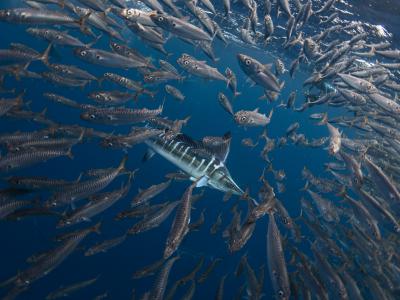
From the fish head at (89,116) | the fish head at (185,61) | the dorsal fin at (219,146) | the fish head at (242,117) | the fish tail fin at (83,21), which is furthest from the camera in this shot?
the fish head at (185,61)

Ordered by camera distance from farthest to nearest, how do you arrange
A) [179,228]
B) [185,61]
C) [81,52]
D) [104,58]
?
[185,61]
[81,52]
[104,58]
[179,228]

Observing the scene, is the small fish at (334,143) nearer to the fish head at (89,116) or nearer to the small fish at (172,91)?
the small fish at (172,91)

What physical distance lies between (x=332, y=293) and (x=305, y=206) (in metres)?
3.59

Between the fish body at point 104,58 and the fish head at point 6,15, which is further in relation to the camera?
the fish body at point 104,58

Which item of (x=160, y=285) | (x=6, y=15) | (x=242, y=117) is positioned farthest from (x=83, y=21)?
(x=160, y=285)

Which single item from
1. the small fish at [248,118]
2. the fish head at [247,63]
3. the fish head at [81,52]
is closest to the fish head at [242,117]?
the small fish at [248,118]

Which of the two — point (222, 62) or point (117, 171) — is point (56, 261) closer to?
point (117, 171)

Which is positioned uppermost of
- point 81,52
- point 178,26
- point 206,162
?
point 178,26

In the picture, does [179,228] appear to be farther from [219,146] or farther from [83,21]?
[83,21]

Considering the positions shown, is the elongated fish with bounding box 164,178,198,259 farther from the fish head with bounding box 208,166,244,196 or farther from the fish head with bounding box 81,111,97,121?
the fish head with bounding box 81,111,97,121

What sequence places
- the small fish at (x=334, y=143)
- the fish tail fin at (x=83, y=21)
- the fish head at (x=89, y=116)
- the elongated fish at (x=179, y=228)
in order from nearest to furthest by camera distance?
the elongated fish at (x=179, y=228) → the fish head at (x=89, y=116) → the fish tail fin at (x=83, y=21) → the small fish at (x=334, y=143)

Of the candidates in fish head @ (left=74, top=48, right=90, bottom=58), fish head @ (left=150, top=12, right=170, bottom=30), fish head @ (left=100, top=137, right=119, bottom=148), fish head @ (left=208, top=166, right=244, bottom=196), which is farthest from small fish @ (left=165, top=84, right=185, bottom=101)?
fish head @ (left=208, top=166, right=244, bottom=196)

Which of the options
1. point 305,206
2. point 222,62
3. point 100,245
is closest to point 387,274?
point 305,206

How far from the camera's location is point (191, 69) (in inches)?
370
